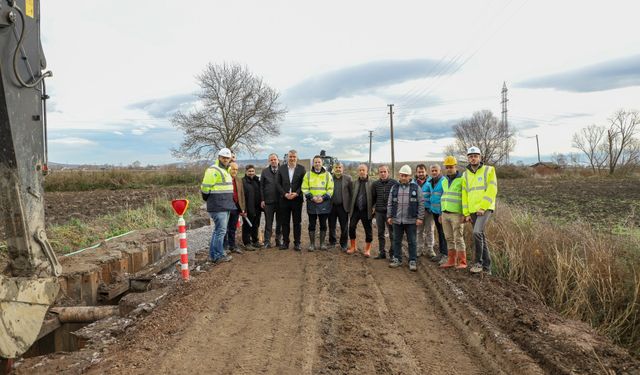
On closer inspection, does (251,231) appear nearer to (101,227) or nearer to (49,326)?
(49,326)

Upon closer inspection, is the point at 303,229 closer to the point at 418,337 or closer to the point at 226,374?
the point at 418,337

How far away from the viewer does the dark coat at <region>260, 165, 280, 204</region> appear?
931 cm

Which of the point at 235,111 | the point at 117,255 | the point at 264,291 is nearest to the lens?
the point at 264,291

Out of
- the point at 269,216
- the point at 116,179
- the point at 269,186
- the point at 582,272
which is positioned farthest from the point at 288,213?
the point at 116,179

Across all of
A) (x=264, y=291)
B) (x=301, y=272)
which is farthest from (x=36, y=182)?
(x=301, y=272)

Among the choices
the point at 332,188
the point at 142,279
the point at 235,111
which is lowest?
the point at 142,279

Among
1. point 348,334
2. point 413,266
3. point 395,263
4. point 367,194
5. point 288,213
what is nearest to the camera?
point 348,334

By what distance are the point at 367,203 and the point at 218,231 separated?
3.11 meters

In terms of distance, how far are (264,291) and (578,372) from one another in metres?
4.09

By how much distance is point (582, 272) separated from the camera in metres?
6.24

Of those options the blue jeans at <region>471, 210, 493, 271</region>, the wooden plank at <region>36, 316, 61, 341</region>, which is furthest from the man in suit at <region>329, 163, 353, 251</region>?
the wooden plank at <region>36, 316, 61, 341</region>

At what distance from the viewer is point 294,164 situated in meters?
9.30

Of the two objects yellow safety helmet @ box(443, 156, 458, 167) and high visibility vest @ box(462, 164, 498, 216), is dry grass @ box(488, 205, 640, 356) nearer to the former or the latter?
high visibility vest @ box(462, 164, 498, 216)

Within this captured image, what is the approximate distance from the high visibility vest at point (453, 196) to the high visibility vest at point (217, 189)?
4.06m
